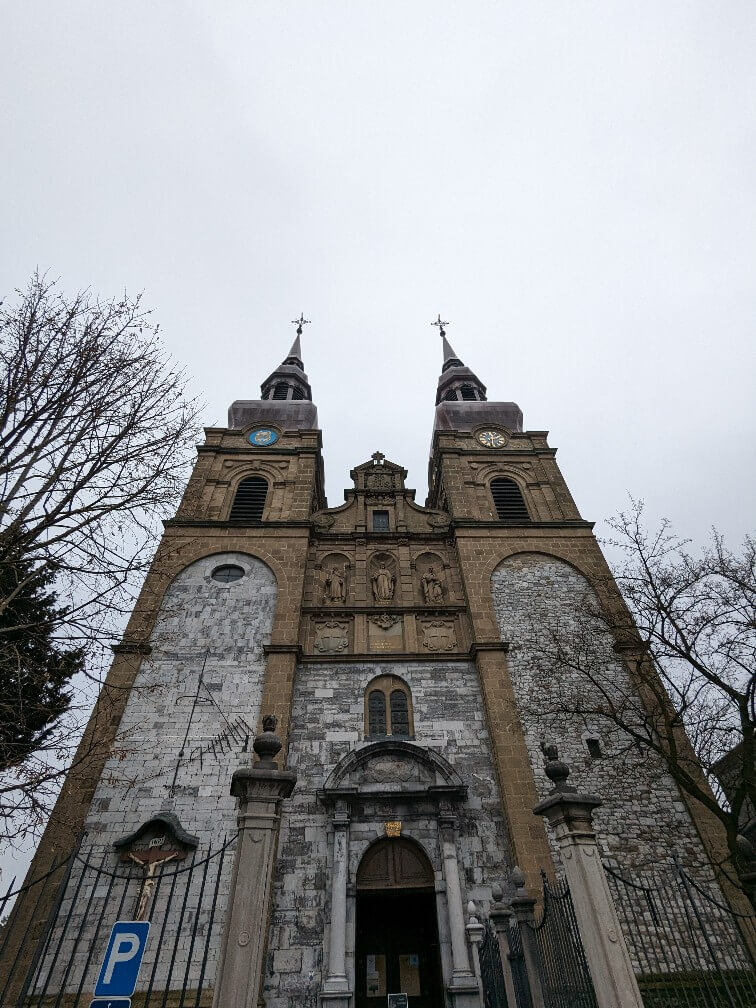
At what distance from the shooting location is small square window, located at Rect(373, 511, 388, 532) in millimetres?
20031

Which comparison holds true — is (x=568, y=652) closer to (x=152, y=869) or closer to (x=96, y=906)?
(x=152, y=869)

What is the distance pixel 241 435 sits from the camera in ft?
75.7

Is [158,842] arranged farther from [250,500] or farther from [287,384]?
[287,384]

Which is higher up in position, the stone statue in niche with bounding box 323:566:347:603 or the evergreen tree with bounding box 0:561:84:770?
the stone statue in niche with bounding box 323:566:347:603

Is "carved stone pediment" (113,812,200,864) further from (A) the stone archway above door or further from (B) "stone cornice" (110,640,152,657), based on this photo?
(B) "stone cornice" (110,640,152,657)

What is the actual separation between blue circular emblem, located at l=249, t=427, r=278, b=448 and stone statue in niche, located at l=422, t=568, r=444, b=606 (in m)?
8.88

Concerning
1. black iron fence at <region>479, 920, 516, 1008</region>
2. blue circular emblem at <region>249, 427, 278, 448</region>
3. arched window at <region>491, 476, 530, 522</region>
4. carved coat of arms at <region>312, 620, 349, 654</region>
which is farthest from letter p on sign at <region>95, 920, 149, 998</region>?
blue circular emblem at <region>249, 427, 278, 448</region>

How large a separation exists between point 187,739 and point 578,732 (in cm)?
929

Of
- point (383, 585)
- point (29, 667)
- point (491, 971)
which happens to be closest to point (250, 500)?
point (383, 585)

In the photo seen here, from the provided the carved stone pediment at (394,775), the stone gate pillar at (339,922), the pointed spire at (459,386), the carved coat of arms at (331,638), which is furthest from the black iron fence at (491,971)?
the pointed spire at (459,386)

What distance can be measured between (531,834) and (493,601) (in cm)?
619

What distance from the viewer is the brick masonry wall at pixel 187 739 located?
11.1 m

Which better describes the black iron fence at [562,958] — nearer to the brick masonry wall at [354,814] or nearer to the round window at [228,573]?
the brick masonry wall at [354,814]

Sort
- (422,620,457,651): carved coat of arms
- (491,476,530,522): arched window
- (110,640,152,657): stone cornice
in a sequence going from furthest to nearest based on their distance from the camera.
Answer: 1. (491,476,530,522): arched window
2. (422,620,457,651): carved coat of arms
3. (110,640,152,657): stone cornice
